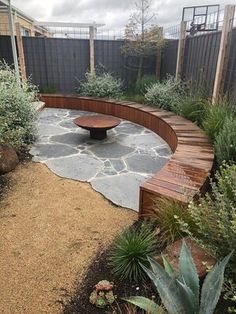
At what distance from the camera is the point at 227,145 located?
10.2 ft

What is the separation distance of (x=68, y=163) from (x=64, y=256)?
2.12 metres

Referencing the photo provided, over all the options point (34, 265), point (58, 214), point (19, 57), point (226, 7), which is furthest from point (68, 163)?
point (19, 57)

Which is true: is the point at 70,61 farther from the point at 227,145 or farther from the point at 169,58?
the point at 227,145

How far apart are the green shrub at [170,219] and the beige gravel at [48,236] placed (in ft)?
1.82

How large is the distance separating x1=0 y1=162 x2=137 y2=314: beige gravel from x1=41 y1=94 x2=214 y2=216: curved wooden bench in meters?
0.53

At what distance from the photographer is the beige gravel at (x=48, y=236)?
78.1 inches

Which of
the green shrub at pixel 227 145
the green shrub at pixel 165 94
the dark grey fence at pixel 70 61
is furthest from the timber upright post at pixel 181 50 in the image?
the green shrub at pixel 227 145

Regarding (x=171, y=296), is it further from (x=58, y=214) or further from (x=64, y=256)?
(x=58, y=214)

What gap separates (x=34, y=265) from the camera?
7.32ft

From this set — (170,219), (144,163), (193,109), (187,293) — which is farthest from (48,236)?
(193,109)

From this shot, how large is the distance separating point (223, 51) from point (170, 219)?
12.9 ft

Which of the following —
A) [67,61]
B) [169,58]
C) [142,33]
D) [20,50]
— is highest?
[142,33]

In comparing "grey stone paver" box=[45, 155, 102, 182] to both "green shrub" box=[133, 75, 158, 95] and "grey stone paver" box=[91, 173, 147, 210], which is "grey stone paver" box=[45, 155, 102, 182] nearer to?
"grey stone paver" box=[91, 173, 147, 210]

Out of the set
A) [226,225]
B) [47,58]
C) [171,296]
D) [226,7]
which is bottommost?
[171,296]
